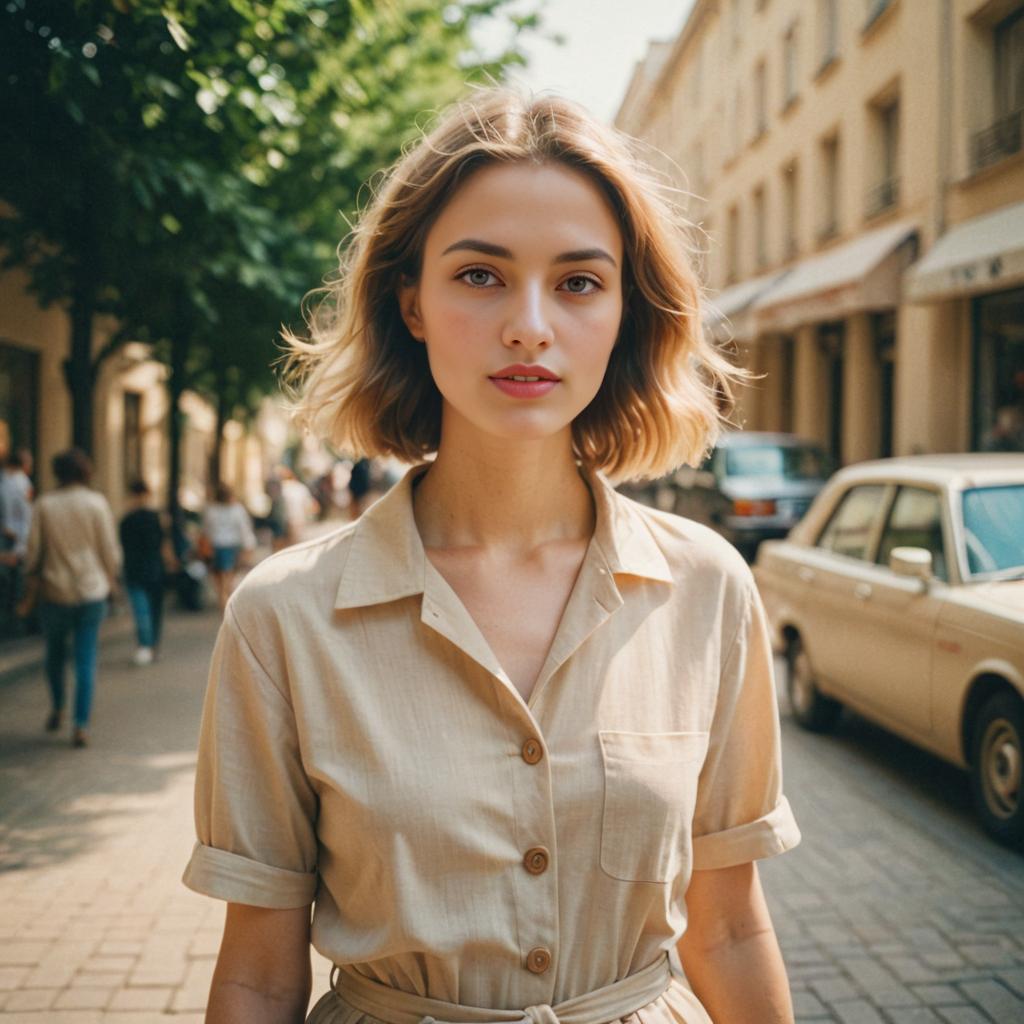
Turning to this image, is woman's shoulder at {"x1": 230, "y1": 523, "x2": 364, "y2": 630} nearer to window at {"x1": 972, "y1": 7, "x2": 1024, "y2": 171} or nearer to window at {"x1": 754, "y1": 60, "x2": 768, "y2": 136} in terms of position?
window at {"x1": 972, "y1": 7, "x2": 1024, "y2": 171}

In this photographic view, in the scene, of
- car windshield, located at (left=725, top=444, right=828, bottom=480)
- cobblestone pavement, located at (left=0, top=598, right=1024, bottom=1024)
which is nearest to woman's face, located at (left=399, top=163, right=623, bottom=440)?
cobblestone pavement, located at (left=0, top=598, right=1024, bottom=1024)

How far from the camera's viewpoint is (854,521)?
269 inches

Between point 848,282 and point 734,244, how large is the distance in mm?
13709

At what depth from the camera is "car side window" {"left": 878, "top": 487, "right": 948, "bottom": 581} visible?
565 centimetres

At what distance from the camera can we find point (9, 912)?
441 cm

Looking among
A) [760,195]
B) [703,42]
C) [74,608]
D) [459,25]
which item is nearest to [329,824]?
[74,608]

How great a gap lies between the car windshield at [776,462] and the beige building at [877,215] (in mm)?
1746

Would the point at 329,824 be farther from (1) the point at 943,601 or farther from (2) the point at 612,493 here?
(1) the point at 943,601

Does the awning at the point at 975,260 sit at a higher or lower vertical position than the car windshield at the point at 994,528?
higher

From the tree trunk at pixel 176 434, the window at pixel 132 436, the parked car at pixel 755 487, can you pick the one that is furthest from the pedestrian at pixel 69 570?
the window at pixel 132 436

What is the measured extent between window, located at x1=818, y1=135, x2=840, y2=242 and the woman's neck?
2234 centimetres

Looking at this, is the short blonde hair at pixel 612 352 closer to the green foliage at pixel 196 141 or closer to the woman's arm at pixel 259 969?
the woman's arm at pixel 259 969

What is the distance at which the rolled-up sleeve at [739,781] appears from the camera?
5.24ft

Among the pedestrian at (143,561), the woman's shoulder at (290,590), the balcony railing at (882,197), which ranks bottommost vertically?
the pedestrian at (143,561)
